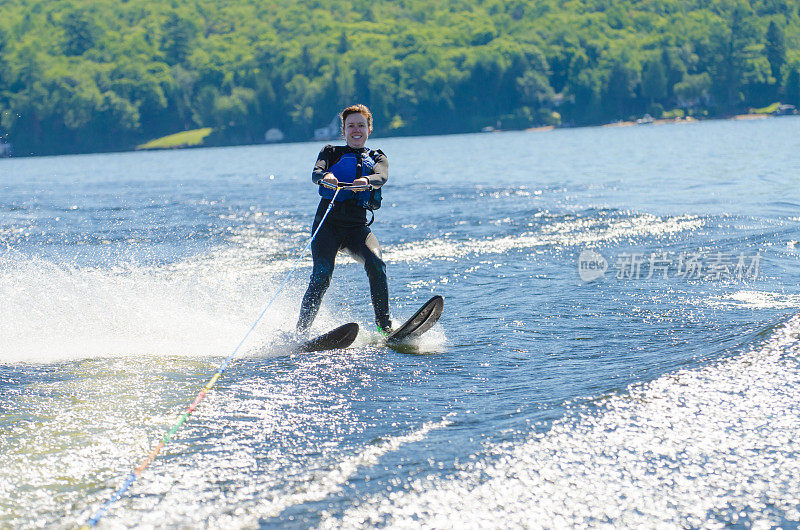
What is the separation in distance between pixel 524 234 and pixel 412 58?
107m

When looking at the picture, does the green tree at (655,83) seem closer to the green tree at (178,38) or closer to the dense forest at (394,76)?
the dense forest at (394,76)

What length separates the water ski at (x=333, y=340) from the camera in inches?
270

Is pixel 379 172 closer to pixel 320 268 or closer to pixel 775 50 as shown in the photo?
pixel 320 268

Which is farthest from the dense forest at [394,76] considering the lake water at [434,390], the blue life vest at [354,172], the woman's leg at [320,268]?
the blue life vest at [354,172]

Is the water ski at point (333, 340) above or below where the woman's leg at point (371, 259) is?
below

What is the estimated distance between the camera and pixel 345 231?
7.20 metres

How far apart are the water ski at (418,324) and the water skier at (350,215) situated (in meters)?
0.22

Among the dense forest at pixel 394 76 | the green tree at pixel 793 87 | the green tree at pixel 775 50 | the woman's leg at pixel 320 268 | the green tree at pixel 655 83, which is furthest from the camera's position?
the green tree at pixel 775 50

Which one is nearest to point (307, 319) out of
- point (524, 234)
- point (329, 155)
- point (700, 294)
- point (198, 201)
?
point (329, 155)

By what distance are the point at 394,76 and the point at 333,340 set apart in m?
113

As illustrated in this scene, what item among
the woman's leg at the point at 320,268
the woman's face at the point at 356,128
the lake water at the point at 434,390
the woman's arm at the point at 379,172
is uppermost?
the woman's face at the point at 356,128

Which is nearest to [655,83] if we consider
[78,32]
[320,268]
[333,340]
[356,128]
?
[78,32]

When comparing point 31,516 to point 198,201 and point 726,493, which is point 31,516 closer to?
point 726,493

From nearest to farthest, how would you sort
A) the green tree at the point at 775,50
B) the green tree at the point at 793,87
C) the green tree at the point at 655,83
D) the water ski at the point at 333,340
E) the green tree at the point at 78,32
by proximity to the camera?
the water ski at the point at 333,340 < the green tree at the point at 655,83 < the green tree at the point at 793,87 < the green tree at the point at 775,50 < the green tree at the point at 78,32
